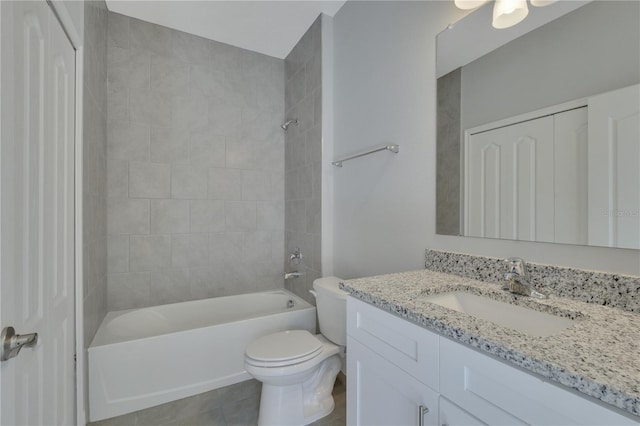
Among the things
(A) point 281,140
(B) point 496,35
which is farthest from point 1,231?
(A) point 281,140

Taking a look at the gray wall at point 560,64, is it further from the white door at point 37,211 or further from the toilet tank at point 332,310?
the white door at point 37,211

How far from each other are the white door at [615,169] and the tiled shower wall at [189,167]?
2.36 metres

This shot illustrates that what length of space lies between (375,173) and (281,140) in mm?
1408

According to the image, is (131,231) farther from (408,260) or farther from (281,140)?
(408,260)

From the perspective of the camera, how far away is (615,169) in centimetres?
85

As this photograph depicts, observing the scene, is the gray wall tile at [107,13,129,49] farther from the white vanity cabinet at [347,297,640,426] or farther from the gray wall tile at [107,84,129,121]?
the white vanity cabinet at [347,297,640,426]

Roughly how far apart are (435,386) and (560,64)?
113 cm

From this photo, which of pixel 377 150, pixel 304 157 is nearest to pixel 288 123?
pixel 304 157

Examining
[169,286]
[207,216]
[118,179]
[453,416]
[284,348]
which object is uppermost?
[118,179]

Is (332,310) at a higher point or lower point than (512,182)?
lower

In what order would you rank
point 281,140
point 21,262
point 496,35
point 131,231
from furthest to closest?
1. point 281,140
2. point 131,231
3. point 496,35
4. point 21,262

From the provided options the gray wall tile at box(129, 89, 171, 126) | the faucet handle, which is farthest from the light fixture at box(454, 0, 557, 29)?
the gray wall tile at box(129, 89, 171, 126)

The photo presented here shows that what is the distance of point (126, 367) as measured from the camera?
1697mm

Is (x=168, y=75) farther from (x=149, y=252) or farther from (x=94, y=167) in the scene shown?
(x=149, y=252)
